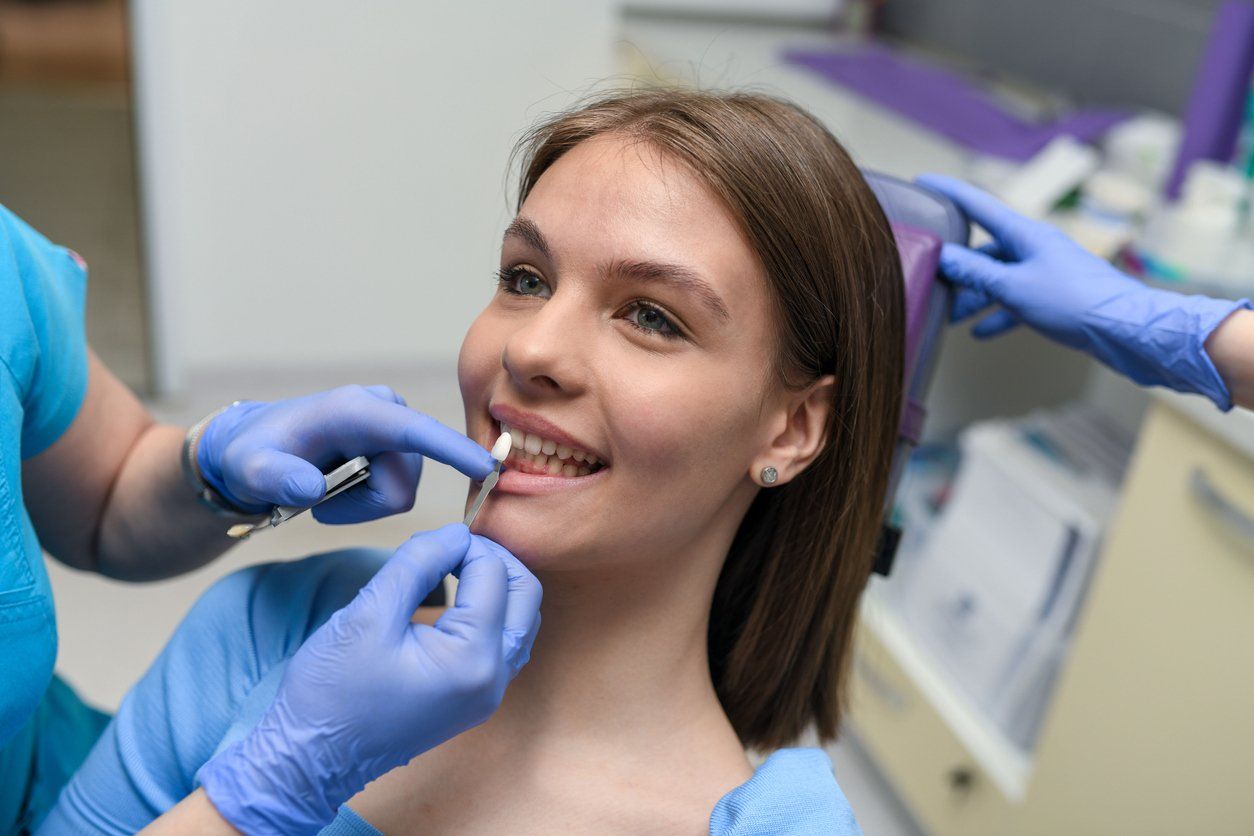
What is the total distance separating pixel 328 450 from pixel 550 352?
24 cm

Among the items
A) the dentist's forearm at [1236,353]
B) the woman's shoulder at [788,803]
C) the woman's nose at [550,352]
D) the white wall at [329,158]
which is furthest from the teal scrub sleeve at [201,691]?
the white wall at [329,158]

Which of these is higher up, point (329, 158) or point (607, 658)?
point (607, 658)

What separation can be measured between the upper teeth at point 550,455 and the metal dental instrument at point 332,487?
0.12m

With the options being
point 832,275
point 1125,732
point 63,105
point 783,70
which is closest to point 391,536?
point 783,70

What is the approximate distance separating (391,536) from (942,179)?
5.68ft

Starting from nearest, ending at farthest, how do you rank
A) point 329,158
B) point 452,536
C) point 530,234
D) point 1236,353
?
1. point 452,536
2. point 530,234
3. point 1236,353
4. point 329,158

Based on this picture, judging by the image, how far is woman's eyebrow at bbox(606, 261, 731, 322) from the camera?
35.5 inches

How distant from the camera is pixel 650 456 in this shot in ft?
2.95

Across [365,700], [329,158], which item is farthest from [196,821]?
[329,158]

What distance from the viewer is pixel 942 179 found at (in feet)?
4.09

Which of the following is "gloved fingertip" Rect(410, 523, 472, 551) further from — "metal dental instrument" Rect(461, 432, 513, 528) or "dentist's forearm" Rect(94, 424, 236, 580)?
"dentist's forearm" Rect(94, 424, 236, 580)

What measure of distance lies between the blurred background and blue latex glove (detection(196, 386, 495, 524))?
31.2 inches

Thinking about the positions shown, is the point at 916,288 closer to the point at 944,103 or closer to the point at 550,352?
the point at 550,352

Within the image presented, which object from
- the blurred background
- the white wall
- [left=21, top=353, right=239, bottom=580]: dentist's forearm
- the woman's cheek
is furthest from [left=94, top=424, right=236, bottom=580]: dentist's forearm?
the white wall
